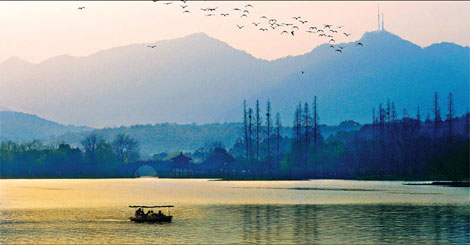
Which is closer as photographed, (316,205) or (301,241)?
(301,241)

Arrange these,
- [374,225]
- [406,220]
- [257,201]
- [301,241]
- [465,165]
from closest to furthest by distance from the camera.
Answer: [301,241], [374,225], [406,220], [257,201], [465,165]

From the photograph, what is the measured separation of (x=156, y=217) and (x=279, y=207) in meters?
25.5

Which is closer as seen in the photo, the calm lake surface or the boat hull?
the calm lake surface

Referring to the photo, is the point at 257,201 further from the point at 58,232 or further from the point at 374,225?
the point at 58,232

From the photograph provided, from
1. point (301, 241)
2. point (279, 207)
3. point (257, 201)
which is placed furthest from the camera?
point (257, 201)

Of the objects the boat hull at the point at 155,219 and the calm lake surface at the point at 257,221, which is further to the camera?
the boat hull at the point at 155,219

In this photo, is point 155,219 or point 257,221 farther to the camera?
point 257,221

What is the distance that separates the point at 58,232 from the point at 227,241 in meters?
18.7

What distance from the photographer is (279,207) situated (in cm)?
10125

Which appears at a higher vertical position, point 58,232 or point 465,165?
point 465,165

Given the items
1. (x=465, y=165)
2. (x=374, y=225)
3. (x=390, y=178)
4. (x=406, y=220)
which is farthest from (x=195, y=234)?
(x=390, y=178)

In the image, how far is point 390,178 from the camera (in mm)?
197875

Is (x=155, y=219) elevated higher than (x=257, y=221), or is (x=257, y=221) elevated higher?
(x=155, y=219)

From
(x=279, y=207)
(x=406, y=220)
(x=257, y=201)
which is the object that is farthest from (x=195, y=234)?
(x=257, y=201)
